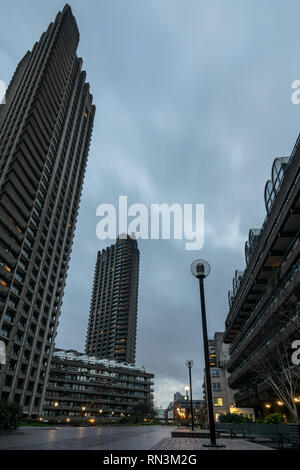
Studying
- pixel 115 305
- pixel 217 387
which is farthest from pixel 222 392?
pixel 115 305

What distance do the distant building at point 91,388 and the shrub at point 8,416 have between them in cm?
7343

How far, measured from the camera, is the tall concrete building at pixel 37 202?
181 ft

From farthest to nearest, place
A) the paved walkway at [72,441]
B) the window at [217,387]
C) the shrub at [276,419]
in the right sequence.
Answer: the window at [217,387] → the shrub at [276,419] → the paved walkway at [72,441]

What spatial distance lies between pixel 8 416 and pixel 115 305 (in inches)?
5613

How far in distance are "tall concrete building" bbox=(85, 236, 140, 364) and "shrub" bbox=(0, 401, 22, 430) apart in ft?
414

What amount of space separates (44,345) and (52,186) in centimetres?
3892

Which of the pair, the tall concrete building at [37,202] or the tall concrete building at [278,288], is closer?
the tall concrete building at [278,288]

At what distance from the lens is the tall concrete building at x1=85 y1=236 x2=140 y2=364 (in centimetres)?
14825

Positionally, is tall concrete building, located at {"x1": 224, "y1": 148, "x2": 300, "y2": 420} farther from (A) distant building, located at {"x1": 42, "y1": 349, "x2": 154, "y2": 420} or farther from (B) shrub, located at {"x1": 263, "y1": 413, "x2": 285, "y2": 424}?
(A) distant building, located at {"x1": 42, "y1": 349, "x2": 154, "y2": 420}

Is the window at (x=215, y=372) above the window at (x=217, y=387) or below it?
above

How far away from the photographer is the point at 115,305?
530ft

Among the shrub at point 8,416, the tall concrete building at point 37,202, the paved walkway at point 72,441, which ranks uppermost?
the tall concrete building at point 37,202

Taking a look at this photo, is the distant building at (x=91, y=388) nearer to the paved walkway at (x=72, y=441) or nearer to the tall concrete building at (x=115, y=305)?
the tall concrete building at (x=115, y=305)

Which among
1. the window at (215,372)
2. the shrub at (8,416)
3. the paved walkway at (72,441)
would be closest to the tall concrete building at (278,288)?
the paved walkway at (72,441)
